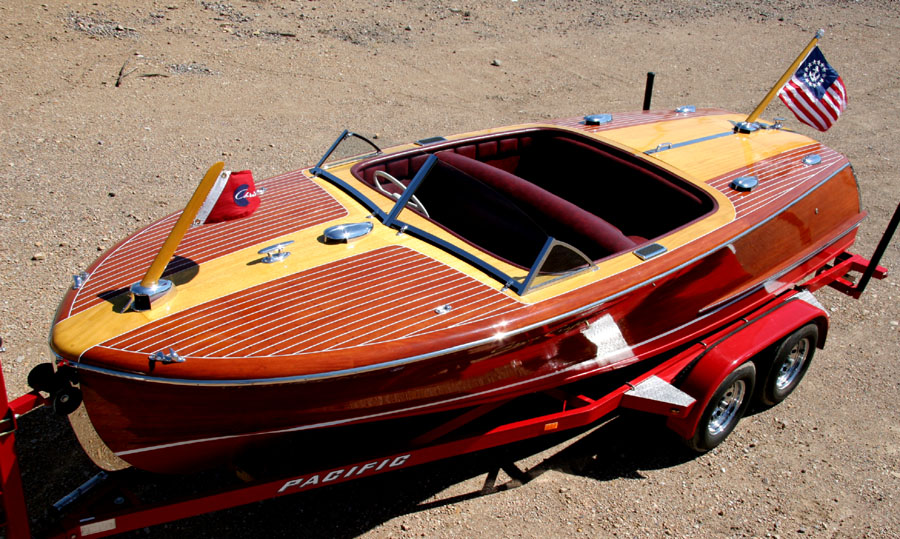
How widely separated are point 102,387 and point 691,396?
2.80m

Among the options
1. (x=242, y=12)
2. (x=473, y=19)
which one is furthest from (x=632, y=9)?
(x=242, y=12)

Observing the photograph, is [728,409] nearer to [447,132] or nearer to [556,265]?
[556,265]

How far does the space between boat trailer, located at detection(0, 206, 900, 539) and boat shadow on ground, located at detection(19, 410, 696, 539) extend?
12 cm

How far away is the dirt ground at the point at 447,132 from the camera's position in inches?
134

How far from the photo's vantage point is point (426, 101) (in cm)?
853

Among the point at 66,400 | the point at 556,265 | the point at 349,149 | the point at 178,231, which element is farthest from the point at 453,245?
the point at 66,400

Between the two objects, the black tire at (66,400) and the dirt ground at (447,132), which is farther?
the dirt ground at (447,132)

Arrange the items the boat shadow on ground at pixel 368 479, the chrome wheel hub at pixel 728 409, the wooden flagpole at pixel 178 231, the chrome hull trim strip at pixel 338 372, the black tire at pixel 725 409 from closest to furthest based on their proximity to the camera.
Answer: the chrome hull trim strip at pixel 338 372
the wooden flagpole at pixel 178 231
the boat shadow on ground at pixel 368 479
the black tire at pixel 725 409
the chrome wheel hub at pixel 728 409

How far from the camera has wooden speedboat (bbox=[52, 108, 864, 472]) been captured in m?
2.67

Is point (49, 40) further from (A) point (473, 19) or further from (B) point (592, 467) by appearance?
(B) point (592, 467)

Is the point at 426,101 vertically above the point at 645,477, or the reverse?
the point at 426,101

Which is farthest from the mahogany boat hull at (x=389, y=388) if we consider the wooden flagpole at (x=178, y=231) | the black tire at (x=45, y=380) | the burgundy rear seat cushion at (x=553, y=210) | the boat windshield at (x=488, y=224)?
the wooden flagpole at (x=178, y=231)

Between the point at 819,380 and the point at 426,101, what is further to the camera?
the point at 426,101

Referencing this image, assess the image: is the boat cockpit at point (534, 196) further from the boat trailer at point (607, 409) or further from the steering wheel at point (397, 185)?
the boat trailer at point (607, 409)
